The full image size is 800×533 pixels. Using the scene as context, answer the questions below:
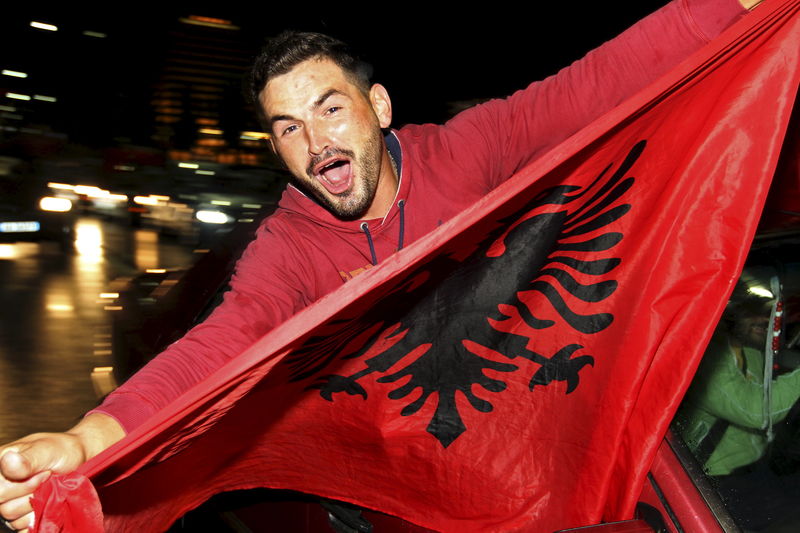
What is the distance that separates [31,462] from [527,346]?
1.20 meters

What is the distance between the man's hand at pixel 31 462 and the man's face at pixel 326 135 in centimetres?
116

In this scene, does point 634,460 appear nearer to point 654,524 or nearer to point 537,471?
point 654,524

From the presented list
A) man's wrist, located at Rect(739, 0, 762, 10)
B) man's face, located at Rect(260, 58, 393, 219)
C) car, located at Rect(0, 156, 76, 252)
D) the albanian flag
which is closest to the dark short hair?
man's face, located at Rect(260, 58, 393, 219)

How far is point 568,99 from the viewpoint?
217 cm

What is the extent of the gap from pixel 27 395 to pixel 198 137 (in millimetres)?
15726

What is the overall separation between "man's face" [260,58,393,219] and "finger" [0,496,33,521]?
1301mm

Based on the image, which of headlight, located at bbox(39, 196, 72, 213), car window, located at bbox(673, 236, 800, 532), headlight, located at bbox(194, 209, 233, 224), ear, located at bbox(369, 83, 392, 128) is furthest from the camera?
headlight, located at bbox(39, 196, 72, 213)

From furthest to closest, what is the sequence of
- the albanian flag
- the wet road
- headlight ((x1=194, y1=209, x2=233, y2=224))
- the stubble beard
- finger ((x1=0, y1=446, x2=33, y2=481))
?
headlight ((x1=194, y1=209, x2=233, y2=224))
the wet road
the stubble beard
the albanian flag
finger ((x1=0, y1=446, x2=33, y2=481))

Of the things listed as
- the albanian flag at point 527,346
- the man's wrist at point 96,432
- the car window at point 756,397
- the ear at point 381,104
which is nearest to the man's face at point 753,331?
the car window at point 756,397

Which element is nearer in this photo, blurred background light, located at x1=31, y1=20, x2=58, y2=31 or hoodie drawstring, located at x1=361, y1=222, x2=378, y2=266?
hoodie drawstring, located at x1=361, y1=222, x2=378, y2=266

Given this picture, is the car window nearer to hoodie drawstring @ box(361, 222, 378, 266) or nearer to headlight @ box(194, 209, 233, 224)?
hoodie drawstring @ box(361, 222, 378, 266)

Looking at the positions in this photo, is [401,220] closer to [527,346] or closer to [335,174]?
[335,174]

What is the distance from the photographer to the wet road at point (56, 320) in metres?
5.39

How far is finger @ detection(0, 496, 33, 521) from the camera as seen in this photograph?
152 cm
